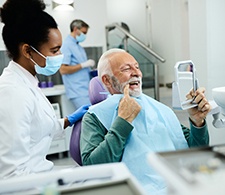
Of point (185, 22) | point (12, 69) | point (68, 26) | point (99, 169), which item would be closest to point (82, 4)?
point (68, 26)

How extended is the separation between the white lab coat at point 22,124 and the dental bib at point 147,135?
10.3 inches

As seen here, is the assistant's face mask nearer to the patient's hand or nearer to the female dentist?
the female dentist

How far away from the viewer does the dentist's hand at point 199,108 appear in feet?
4.38

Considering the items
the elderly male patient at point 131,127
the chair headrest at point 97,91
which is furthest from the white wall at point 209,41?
the chair headrest at point 97,91

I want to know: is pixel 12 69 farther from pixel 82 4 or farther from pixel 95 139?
pixel 82 4

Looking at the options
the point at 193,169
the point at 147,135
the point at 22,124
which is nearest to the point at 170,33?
the point at 147,135

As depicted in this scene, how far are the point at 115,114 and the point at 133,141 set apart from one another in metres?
0.17

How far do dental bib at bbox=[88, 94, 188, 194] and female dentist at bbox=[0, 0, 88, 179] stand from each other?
11.4 inches

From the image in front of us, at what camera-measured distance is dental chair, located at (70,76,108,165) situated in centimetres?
153

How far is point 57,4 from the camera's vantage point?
11.6 feet

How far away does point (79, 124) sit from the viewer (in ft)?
5.27

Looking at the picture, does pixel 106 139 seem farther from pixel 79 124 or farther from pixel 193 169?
pixel 193 169

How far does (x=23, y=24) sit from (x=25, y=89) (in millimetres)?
306

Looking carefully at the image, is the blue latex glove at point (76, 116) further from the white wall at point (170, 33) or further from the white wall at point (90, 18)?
the white wall at point (170, 33)
